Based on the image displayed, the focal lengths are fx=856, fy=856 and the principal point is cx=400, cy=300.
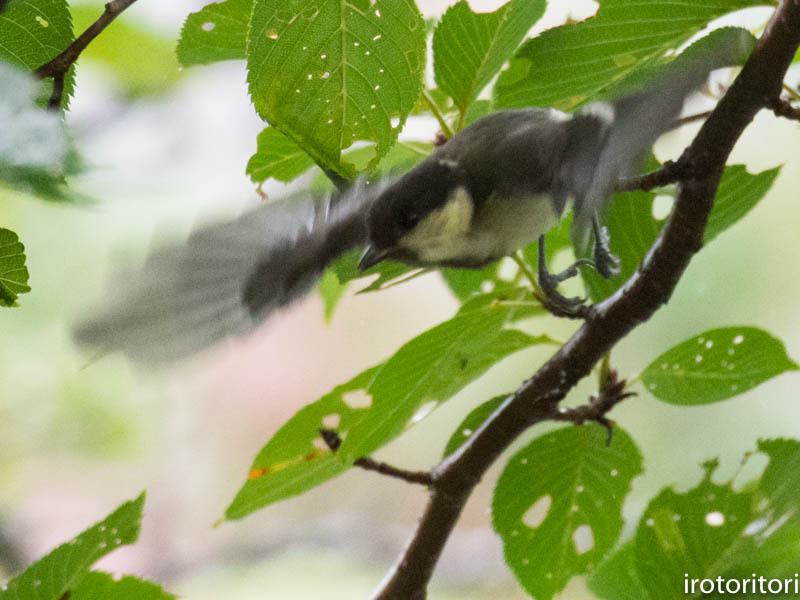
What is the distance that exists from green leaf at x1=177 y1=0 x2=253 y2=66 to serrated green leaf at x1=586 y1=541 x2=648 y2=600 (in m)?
0.42

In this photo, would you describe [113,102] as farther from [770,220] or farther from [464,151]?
[770,220]

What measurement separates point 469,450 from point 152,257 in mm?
269

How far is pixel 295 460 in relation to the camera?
56 cm

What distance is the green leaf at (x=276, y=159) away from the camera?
0.47m

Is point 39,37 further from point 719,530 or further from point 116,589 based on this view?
point 719,530

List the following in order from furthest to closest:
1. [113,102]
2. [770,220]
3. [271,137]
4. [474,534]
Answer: [474,534] < [770,220] < [113,102] < [271,137]

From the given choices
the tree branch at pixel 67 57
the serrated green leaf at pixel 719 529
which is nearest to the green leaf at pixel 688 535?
the serrated green leaf at pixel 719 529

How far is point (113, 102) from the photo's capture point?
3.77 feet

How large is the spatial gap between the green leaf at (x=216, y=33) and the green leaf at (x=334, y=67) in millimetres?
114

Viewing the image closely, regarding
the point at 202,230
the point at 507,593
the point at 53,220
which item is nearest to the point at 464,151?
the point at 202,230

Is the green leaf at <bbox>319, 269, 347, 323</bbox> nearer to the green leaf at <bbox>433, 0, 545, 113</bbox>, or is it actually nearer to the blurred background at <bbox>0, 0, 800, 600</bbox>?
the green leaf at <bbox>433, 0, 545, 113</bbox>

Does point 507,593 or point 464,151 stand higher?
point 464,151

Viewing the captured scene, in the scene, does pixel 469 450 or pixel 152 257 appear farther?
pixel 469 450

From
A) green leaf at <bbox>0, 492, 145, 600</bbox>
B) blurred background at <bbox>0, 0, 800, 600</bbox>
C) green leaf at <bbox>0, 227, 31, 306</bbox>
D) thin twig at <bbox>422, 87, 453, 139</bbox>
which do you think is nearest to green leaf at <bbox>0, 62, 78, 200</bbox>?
green leaf at <bbox>0, 227, 31, 306</bbox>
